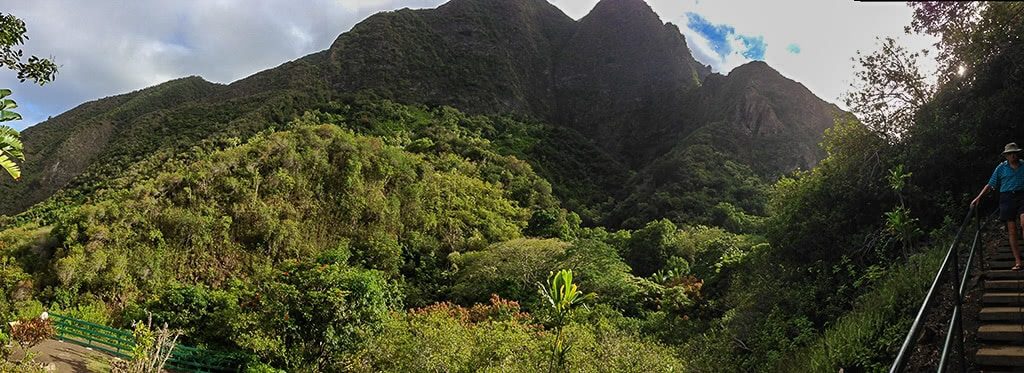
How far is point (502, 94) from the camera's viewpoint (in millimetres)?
59938

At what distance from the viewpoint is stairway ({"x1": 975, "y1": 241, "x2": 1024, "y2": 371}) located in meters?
3.21

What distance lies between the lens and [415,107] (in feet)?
155

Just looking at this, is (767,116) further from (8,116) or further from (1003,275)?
(8,116)

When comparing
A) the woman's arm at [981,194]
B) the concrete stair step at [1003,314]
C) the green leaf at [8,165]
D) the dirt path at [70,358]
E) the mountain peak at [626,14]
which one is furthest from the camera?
the mountain peak at [626,14]

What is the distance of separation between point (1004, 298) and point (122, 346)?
1635 centimetres

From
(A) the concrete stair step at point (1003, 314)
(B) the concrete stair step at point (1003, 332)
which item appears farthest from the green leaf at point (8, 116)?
(A) the concrete stair step at point (1003, 314)

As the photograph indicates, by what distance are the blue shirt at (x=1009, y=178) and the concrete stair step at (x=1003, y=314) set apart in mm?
1865

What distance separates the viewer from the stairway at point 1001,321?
3215mm

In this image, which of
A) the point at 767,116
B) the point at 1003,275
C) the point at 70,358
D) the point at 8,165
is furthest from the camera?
the point at 767,116

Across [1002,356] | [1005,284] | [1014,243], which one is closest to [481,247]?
[1014,243]

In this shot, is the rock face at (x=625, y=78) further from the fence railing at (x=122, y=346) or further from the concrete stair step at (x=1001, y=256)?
the concrete stair step at (x=1001, y=256)

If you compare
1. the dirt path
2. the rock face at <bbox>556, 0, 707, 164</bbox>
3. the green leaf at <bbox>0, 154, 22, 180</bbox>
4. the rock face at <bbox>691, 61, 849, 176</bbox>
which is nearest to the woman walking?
the green leaf at <bbox>0, 154, 22, 180</bbox>

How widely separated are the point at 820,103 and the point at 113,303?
62.3 metres

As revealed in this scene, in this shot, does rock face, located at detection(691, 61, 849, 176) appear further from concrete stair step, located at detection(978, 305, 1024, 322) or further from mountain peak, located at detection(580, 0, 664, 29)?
concrete stair step, located at detection(978, 305, 1024, 322)
